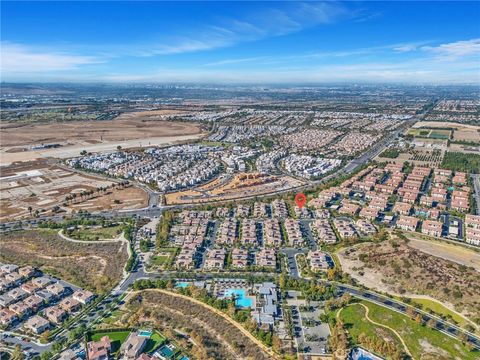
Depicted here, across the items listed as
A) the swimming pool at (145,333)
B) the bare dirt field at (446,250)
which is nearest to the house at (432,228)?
the bare dirt field at (446,250)

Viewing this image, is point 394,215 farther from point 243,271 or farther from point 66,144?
point 66,144

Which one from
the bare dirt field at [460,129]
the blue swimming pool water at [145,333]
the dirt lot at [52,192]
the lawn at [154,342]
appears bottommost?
the lawn at [154,342]

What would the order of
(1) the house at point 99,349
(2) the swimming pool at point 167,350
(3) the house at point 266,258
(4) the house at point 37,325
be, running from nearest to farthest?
(1) the house at point 99,349
(2) the swimming pool at point 167,350
(4) the house at point 37,325
(3) the house at point 266,258

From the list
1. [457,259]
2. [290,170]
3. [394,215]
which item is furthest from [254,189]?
[457,259]

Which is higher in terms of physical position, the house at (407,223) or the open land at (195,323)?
the house at (407,223)

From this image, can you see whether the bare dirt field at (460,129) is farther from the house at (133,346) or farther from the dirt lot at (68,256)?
the house at (133,346)

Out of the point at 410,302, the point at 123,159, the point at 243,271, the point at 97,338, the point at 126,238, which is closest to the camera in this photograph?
the point at 97,338
